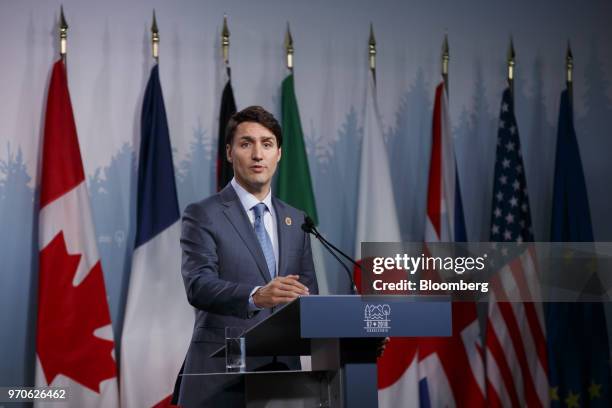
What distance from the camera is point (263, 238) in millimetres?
3160

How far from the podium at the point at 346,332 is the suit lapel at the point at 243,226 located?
2.06 feet

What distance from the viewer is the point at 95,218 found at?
527 centimetres

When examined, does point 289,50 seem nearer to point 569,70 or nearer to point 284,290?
point 569,70

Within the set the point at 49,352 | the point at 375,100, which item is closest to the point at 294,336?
the point at 49,352

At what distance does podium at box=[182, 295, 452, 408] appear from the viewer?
6.64 ft

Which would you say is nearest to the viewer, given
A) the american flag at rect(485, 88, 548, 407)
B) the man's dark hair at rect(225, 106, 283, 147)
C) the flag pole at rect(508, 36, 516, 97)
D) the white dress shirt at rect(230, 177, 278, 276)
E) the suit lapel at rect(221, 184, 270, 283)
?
the suit lapel at rect(221, 184, 270, 283)

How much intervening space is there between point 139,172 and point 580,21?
347 cm

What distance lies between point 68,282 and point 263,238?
7.15 ft

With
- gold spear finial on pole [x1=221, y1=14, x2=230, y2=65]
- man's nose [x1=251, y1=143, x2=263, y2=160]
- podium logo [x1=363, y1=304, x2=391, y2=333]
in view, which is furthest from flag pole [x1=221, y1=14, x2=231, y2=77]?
podium logo [x1=363, y1=304, x2=391, y2=333]

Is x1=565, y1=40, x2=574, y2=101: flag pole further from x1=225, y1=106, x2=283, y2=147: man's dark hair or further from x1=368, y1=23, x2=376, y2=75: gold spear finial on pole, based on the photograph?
x1=225, y1=106, x2=283, y2=147: man's dark hair

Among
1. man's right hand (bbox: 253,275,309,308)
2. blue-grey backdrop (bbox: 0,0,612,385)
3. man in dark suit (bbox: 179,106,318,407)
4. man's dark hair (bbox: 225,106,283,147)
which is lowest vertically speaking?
man's right hand (bbox: 253,275,309,308)

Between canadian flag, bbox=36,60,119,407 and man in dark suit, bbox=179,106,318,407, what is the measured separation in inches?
76.1

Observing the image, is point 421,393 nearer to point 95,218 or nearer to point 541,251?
point 541,251

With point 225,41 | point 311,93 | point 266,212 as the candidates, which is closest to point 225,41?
point 225,41
